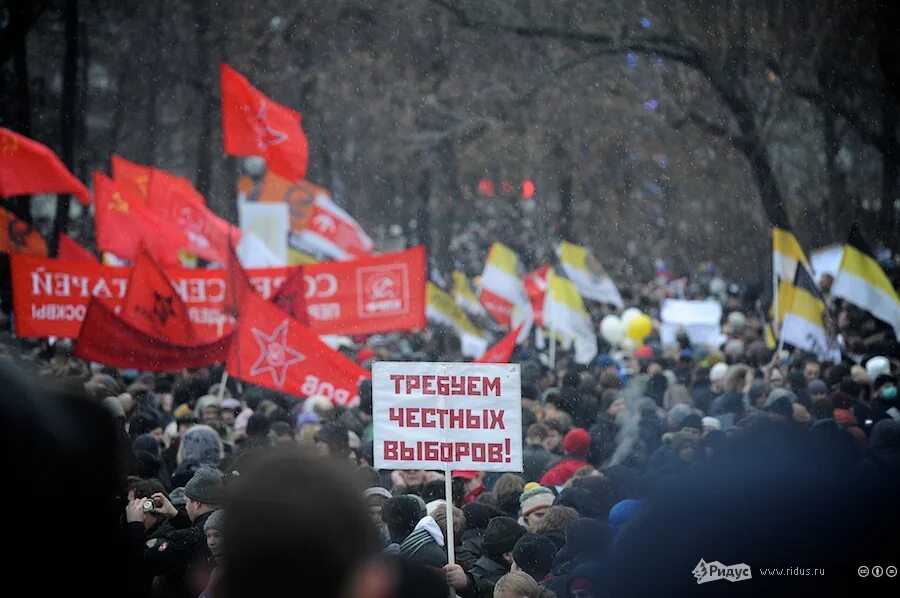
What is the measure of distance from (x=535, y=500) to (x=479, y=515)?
1.03 feet

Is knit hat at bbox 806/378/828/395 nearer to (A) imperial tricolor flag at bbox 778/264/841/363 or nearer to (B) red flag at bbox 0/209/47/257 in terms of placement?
(A) imperial tricolor flag at bbox 778/264/841/363

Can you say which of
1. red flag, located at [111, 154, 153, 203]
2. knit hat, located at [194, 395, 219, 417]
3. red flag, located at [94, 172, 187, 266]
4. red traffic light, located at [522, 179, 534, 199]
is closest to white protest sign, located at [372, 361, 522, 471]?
knit hat, located at [194, 395, 219, 417]

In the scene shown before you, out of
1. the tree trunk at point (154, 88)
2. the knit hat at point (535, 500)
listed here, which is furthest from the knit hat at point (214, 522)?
the tree trunk at point (154, 88)

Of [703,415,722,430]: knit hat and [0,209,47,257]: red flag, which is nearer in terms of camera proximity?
[703,415,722,430]: knit hat

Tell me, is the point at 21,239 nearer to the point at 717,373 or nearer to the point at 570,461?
the point at 717,373

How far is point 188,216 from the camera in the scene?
1831 cm

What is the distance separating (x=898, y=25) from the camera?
61.5ft

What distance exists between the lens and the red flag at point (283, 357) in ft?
35.0

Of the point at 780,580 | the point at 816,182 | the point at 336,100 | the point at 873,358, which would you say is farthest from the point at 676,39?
the point at 780,580

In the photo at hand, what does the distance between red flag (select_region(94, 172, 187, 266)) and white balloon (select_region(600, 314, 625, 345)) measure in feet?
26.6

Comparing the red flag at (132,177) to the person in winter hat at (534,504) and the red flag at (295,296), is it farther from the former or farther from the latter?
the person in winter hat at (534,504)

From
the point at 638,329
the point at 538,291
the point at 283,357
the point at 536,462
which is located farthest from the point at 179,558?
the point at 538,291

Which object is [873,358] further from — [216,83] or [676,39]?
[216,83]

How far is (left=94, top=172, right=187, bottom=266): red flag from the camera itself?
55.8ft
